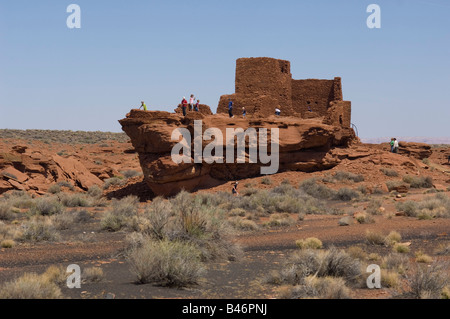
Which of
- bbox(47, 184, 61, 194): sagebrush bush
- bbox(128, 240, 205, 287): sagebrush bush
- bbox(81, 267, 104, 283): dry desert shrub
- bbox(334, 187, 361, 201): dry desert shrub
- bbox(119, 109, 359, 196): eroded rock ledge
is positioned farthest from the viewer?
bbox(47, 184, 61, 194): sagebrush bush

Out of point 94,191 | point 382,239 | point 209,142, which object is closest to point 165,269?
point 382,239

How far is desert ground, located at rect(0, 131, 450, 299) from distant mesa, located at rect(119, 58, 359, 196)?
1135 millimetres

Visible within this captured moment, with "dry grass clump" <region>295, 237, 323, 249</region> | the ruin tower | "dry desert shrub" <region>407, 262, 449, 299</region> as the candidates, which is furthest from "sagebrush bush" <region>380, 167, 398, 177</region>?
"dry desert shrub" <region>407, 262, 449, 299</region>

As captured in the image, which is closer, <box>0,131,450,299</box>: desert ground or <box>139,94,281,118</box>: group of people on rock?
<box>0,131,450,299</box>: desert ground

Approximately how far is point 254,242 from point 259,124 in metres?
13.6

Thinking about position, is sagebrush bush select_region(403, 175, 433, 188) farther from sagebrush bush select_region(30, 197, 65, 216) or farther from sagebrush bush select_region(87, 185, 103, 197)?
sagebrush bush select_region(30, 197, 65, 216)

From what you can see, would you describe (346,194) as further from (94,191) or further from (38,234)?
(38,234)

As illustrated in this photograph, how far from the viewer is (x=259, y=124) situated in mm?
25297

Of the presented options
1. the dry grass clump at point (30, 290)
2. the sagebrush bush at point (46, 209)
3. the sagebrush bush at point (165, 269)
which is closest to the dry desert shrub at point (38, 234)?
the sagebrush bush at point (46, 209)

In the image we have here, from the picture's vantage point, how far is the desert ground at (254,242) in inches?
285

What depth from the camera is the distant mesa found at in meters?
23.5

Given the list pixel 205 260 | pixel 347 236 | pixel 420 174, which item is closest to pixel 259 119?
pixel 420 174
